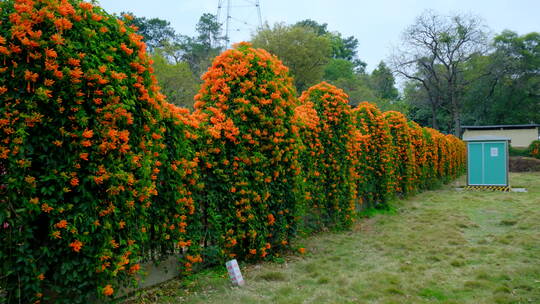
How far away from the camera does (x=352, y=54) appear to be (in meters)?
68.3

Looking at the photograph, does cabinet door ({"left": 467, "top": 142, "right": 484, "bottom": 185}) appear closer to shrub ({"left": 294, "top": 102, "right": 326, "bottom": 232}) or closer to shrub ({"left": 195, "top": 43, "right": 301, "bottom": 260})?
shrub ({"left": 294, "top": 102, "right": 326, "bottom": 232})

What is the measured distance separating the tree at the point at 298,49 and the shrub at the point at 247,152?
3126 cm

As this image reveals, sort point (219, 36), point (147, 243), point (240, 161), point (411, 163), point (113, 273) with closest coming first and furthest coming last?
point (113, 273)
point (147, 243)
point (240, 161)
point (411, 163)
point (219, 36)

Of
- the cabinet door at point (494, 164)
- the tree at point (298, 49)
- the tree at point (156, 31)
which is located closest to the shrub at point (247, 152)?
the cabinet door at point (494, 164)

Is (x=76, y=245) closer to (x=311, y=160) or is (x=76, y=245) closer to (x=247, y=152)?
(x=247, y=152)

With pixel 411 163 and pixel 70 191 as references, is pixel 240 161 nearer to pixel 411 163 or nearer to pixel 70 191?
pixel 70 191

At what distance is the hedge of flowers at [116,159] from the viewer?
2.74m

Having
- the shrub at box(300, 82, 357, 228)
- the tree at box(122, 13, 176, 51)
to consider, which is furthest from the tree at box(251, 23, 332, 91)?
the shrub at box(300, 82, 357, 228)

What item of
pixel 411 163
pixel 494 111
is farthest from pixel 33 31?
pixel 494 111

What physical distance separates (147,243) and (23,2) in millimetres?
2403

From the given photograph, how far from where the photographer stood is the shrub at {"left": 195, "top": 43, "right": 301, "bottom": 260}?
15.9 ft

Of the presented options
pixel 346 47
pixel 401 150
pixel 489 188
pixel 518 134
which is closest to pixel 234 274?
pixel 401 150

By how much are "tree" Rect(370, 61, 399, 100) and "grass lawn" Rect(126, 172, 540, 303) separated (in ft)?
113

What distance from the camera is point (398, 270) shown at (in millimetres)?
5113
